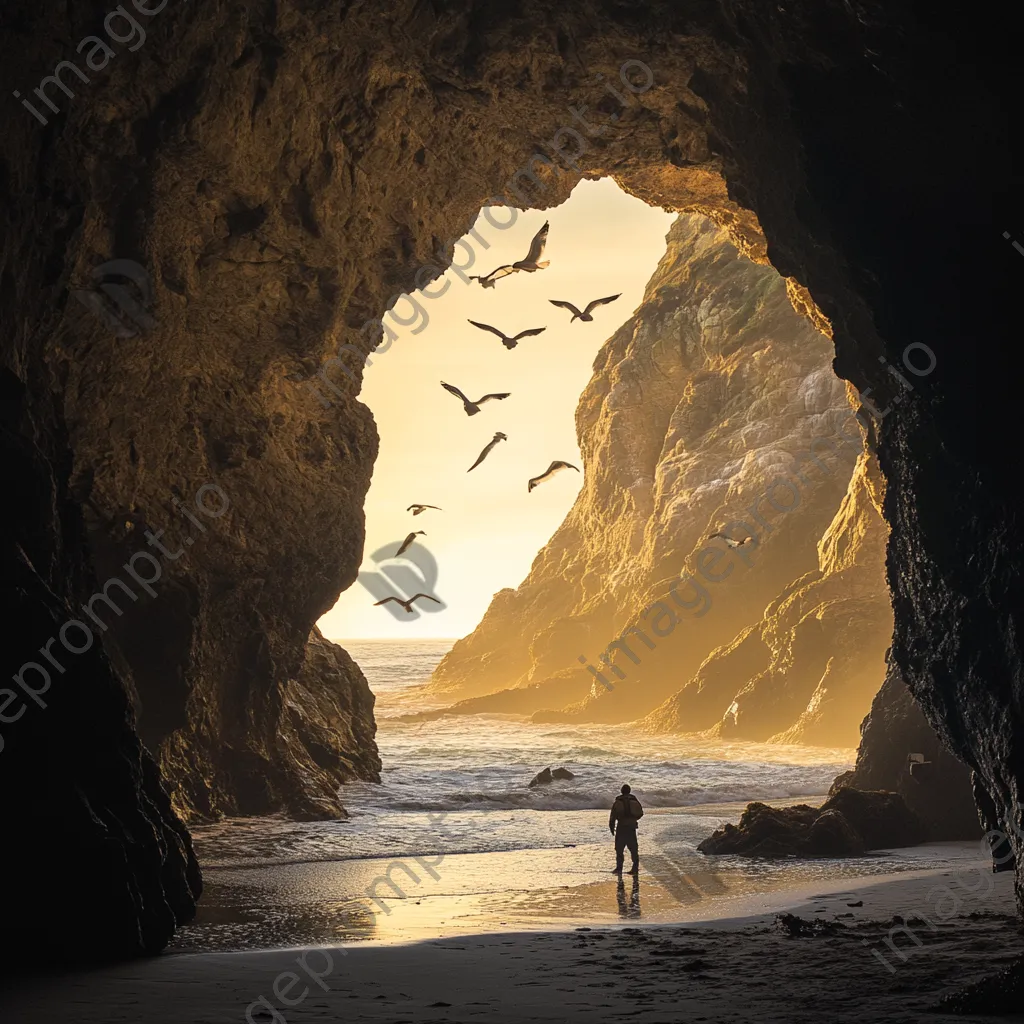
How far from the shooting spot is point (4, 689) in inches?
276

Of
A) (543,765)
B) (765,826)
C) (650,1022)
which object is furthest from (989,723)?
(543,765)

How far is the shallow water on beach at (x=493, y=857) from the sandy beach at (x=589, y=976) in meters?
0.87

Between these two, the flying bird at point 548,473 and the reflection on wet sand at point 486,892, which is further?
the flying bird at point 548,473

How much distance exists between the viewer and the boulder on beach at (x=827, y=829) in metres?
12.8

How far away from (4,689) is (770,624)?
3145cm

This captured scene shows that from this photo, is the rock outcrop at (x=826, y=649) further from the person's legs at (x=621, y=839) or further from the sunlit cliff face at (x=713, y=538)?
the person's legs at (x=621, y=839)

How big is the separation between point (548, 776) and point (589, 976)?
1605cm

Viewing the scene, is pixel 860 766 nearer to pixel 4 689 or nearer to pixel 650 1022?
pixel 650 1022

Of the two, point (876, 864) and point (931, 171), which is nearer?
point (931, 171)

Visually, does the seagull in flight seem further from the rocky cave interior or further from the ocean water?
the ocean water

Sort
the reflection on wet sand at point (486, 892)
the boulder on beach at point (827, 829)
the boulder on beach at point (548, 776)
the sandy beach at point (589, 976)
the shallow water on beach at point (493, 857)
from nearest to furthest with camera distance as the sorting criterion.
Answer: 1. the sandy beach at point (589, 976)
2. the reflection on wet sand at point (486, 892)
3. the shallow water on beach at point (493, 857)
4. the boulder on beach at point (827, 829)
5. the boulder on beach at point (548, 776)

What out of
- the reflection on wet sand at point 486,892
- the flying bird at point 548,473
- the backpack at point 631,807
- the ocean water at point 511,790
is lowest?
the ocean water at point 511,790

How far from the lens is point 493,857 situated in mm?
13250

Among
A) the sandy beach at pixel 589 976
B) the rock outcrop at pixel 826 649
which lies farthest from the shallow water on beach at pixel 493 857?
the rock outcrop at pixel 826 649
